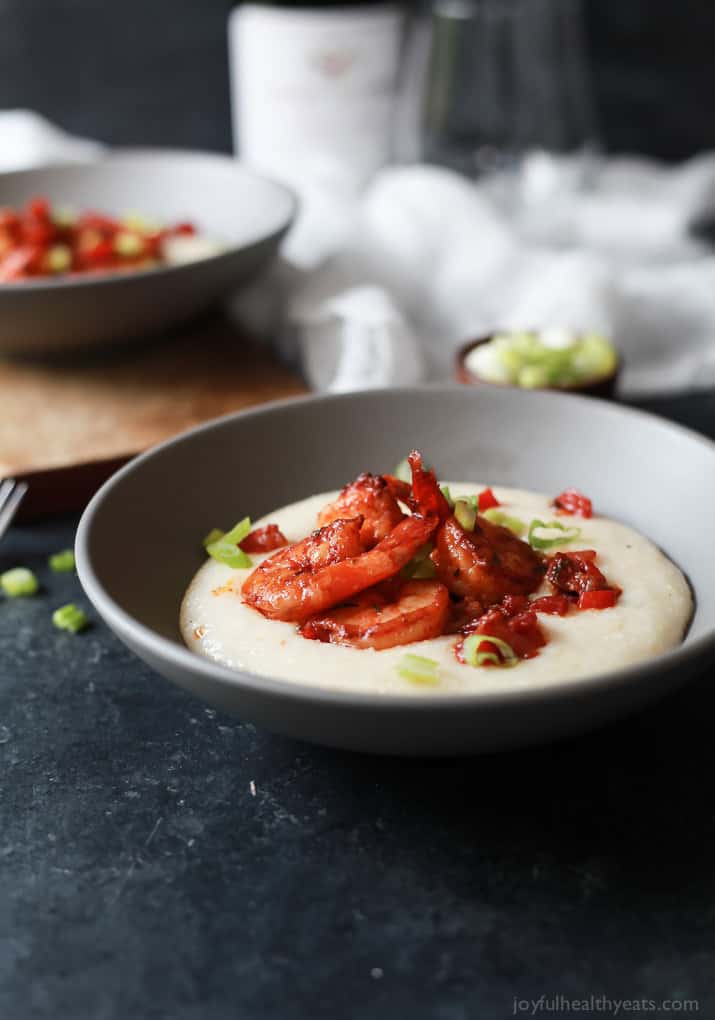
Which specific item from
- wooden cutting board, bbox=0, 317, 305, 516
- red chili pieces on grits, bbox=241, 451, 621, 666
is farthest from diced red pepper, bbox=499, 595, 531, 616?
wooden cutting board, bbox=0, 317, 305, 516

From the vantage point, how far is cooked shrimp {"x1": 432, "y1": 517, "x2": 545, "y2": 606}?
1815 mm

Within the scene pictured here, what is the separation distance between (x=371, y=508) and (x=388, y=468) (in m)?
0.53

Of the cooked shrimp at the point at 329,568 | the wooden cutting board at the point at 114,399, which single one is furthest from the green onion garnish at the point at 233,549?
the wooden cutting board at the point at 114,399

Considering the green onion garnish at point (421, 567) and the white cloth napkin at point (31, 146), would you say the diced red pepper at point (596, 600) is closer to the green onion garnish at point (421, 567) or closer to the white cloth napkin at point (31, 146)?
the green onion garnish at point (421, 567)

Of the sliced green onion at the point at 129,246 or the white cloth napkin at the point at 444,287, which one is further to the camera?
the sliced green onion at the point at 129,246

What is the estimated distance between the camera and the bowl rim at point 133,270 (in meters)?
2.81

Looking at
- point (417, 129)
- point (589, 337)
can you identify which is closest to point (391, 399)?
point (589, 337)

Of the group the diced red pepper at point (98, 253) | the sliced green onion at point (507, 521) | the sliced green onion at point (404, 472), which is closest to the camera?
the sliced green onion at point (507, 521)

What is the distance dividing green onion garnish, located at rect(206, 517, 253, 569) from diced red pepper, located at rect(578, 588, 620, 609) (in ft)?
1.80

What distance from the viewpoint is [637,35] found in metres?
4.82

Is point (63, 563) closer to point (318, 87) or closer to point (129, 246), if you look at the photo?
point (129, 246)

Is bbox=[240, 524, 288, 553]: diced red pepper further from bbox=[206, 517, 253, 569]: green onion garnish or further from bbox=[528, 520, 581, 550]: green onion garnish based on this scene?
bbox=[528, 520, 581, 550]: green onion garnish

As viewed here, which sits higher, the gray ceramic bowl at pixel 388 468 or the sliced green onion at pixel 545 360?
the gray ceramic bowl at pixel 388 468

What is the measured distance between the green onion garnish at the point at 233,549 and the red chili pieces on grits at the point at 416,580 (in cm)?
9
